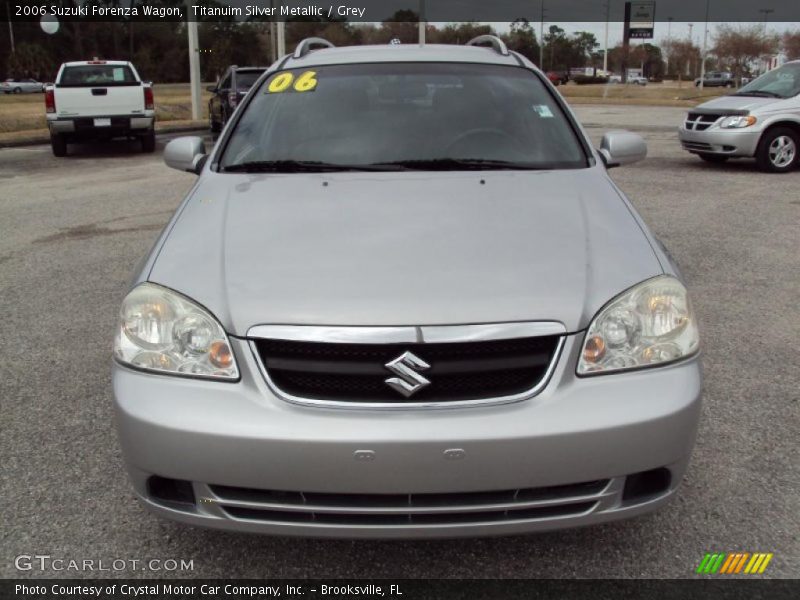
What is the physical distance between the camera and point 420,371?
2131 mm

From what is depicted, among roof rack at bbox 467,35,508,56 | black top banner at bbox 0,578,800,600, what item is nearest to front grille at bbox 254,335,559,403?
black top banner at bbox 0,578,800,600

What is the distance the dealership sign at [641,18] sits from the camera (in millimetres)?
71562

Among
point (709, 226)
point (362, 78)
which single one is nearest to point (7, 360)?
point (362, 78)

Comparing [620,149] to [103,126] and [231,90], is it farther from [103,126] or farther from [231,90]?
[231,90]

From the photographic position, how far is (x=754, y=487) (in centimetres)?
292

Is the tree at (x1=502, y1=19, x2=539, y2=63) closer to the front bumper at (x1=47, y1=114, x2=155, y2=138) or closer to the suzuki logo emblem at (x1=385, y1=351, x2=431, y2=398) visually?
the front bumper at (x1=47, y1=114, x2=155, y2=138)

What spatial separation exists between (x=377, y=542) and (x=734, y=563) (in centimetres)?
114

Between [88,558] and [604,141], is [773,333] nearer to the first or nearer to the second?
[604,141]

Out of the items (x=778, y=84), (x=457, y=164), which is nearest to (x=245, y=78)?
(x=778, y=84)

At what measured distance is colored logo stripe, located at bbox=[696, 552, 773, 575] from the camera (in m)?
2.46

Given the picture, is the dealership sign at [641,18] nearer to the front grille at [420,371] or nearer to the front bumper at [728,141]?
the front bumper at [728,141]

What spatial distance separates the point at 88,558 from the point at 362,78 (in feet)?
7.89

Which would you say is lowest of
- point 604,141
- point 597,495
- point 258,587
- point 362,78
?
point 258,587

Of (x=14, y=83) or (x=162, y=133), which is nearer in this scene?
(x=162, y=133)
